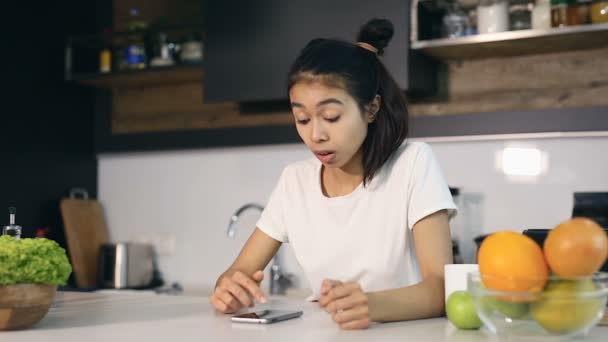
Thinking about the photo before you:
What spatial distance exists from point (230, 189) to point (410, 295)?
2.09 meters

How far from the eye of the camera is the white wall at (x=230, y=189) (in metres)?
Answer: 2.67

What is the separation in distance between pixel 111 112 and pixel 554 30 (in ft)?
7.11

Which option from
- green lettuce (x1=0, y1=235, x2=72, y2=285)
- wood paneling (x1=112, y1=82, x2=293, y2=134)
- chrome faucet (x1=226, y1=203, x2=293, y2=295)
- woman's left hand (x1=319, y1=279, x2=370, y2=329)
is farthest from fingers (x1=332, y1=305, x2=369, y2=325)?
wood paneling (x1=112, y1=82, x2=293, y2=134)

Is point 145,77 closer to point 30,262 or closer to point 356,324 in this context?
point 30,262

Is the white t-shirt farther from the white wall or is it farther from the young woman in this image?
the white wall

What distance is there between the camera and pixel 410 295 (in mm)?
1292

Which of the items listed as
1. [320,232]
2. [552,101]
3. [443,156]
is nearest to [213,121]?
[443,156]

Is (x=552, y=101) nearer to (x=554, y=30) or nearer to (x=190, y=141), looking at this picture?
(x=554, y=30)

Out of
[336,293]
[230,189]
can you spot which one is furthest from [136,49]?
[336,293]

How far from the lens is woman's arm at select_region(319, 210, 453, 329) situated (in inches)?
45.6

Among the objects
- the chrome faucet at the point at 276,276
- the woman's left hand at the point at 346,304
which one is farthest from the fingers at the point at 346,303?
the chrome faucet at the point at 276,276

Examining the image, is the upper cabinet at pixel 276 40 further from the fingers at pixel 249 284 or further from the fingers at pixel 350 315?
the fingers at pixel 350 315

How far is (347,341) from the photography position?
1034mm

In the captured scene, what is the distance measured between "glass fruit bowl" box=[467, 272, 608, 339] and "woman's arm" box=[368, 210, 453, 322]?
10.0 inches
